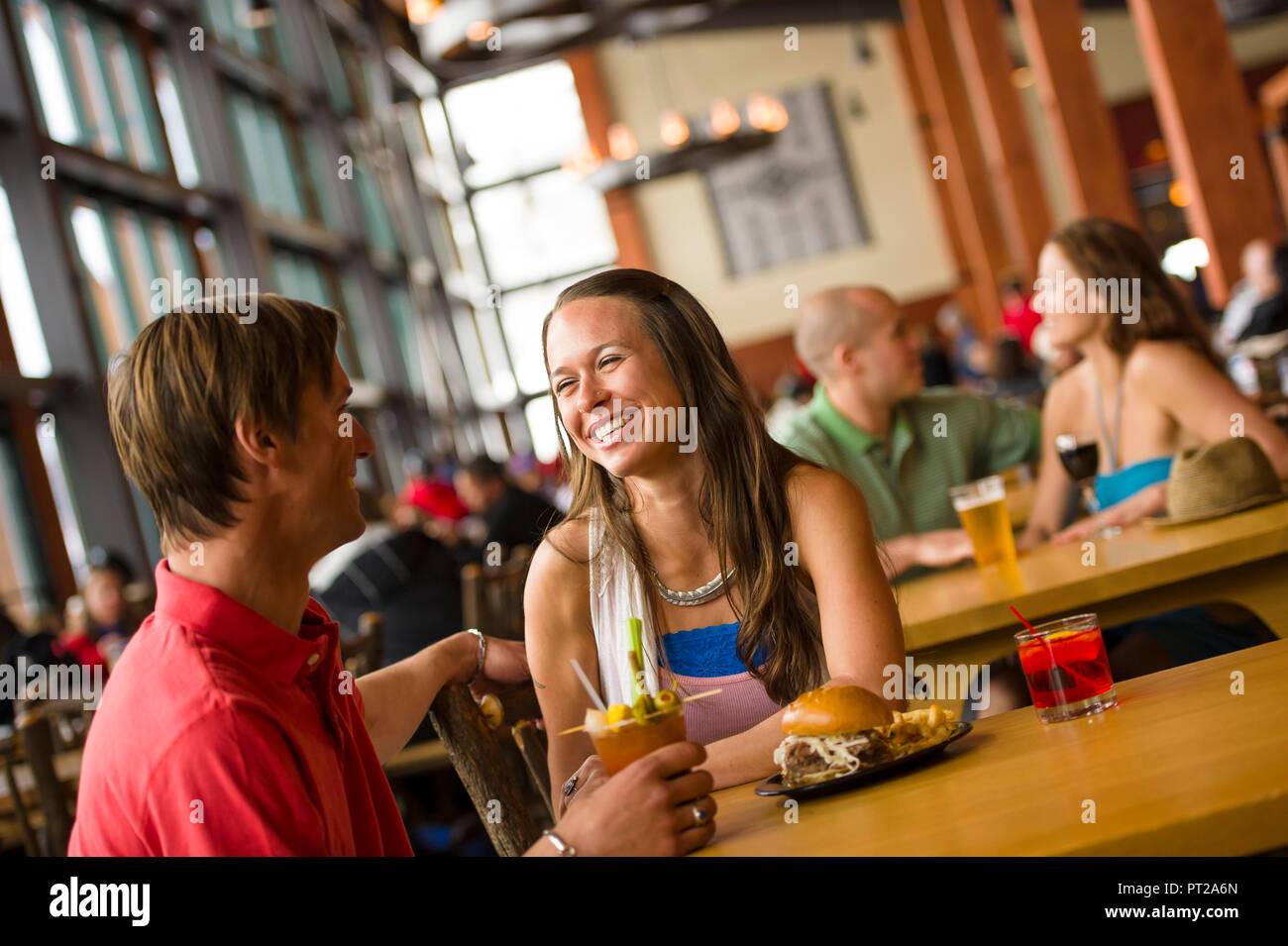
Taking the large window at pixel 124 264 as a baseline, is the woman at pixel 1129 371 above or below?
below

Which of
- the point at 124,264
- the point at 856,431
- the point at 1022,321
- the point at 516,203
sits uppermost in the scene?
the point at 516,203

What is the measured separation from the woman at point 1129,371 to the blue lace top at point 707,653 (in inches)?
40.4

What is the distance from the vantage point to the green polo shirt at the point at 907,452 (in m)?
2.79

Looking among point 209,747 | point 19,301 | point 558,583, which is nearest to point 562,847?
point 209,747

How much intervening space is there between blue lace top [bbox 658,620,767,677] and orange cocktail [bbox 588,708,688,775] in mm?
452

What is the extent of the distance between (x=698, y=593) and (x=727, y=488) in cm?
14

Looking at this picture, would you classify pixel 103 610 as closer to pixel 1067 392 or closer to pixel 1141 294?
pixel 1067 392

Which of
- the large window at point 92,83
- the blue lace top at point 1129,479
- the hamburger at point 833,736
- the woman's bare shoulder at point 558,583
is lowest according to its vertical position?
the hamburger at point 833,736

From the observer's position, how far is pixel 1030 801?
96cm

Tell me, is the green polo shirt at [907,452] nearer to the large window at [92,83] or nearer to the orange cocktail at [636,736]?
the orange cocktail at [636,736]

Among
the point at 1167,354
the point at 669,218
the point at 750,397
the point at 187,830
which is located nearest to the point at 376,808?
the point at 187,830

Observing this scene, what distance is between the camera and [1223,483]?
203cm

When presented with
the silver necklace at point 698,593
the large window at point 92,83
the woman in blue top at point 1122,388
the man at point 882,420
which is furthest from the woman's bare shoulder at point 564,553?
the large window at point 92,83
